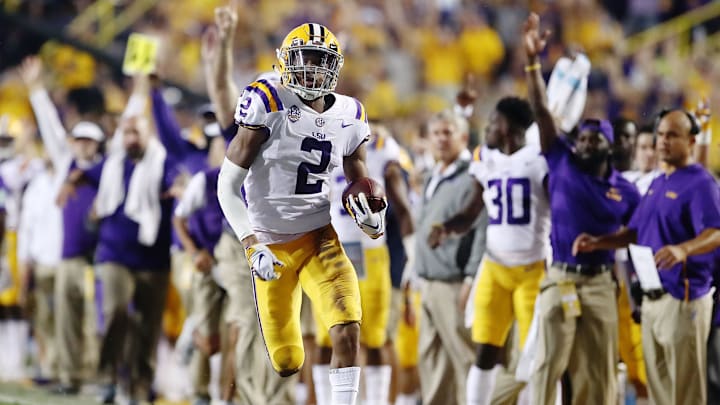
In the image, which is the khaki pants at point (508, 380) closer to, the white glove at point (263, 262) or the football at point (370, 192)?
the football at point (370, 192)

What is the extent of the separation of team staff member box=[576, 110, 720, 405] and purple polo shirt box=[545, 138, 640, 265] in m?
0.29

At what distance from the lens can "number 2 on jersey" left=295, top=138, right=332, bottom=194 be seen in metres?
5.41

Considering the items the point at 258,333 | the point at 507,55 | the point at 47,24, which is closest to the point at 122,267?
the point at 258,333

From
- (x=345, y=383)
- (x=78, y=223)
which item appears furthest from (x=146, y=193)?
(x=345, y=383)

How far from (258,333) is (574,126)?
2157mm

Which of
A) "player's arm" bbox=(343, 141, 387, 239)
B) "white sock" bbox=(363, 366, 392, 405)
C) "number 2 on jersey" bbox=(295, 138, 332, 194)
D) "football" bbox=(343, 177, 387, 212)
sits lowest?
"white sock" bbox=(363, 366, 392, 405)

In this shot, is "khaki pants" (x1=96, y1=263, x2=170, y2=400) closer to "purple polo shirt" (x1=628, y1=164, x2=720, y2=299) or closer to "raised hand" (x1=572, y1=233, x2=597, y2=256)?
"raised hand" (x1=572, y1=233, x2=597, y2=256)

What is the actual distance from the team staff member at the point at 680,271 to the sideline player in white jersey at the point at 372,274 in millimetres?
1831

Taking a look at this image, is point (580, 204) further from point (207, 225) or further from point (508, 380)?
point (207, 225)

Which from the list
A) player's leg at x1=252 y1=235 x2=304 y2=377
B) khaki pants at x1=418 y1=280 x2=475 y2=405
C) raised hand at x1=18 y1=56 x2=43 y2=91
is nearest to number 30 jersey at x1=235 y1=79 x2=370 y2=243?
player's leg at x1=252 y1=235 x2=304 y2=377

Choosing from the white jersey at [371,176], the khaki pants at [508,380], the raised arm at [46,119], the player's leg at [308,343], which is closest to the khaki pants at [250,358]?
the player's leg at [308,343]

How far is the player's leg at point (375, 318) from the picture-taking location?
24.4ft

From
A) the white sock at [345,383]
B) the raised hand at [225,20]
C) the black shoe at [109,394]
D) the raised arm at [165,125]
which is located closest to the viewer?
the white sock at [345,383]

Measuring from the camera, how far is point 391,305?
789cm
